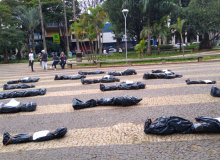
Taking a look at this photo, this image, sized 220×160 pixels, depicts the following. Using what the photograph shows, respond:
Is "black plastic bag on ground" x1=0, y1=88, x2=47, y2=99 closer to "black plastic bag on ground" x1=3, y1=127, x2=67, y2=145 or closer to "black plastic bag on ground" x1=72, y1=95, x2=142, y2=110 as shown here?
"black plastic bag on ground" x1=72, y1=95, x2=142, y2=110

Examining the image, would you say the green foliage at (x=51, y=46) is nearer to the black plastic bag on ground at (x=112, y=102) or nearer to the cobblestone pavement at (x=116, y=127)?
the cobblestone pavement at (x=116, y=127)

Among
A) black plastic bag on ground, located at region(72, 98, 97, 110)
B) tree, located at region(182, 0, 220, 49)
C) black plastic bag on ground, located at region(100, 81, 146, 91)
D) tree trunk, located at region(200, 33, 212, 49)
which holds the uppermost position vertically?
tree, located at region(182, 0, 220, 49)

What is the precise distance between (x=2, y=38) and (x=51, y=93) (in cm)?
2717

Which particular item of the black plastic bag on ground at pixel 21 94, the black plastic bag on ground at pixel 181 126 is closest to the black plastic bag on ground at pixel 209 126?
the black plastic bag on ground at pixel 181 126

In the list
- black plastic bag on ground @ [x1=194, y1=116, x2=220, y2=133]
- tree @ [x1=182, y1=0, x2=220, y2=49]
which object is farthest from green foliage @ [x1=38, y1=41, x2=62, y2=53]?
black plastic bag on ground @ [x1=194, y1=116, x2=220, y2=133]

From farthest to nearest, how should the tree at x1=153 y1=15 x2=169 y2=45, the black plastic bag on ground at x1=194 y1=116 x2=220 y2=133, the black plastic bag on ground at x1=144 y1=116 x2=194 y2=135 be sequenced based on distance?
the tree at x1=153 y1=15 x2=169 y2=45 → the black plastic bag on ground at x1=144 y1=116 x2=194 y2=135 → the black plastic bag on ground at x1=194 y1=116 x2=220 y2=133

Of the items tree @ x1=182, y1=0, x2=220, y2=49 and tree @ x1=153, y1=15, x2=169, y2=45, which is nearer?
tree @ x1=153, y1=15, x2=169, y2=45

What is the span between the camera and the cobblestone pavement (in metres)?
3.83

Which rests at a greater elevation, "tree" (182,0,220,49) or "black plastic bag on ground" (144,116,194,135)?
"tree" (182,0,220,49)

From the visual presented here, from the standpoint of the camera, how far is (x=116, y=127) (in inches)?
194

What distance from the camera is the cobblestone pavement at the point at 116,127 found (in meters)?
3.83

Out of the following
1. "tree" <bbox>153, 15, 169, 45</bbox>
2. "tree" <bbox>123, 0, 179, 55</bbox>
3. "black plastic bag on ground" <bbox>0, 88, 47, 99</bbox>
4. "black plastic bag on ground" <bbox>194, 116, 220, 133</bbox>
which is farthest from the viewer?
"tree" <bbox>123, 0, 179, 55</bbox>

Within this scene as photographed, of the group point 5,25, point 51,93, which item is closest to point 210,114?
point 51,93

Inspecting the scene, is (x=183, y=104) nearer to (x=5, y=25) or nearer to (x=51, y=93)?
(x=51, y=93)
